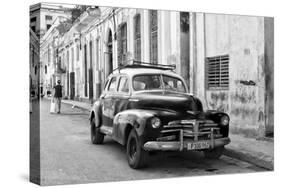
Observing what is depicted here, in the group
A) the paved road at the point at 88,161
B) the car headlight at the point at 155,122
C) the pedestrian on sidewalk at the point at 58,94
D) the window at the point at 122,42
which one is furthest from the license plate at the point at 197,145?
the pedestrian on sidewalk at the point at 58,94

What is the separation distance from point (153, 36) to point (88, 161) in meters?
2.57

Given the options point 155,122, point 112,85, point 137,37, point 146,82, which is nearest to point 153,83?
point 146,82

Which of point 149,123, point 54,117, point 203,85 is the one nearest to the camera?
point 149,123

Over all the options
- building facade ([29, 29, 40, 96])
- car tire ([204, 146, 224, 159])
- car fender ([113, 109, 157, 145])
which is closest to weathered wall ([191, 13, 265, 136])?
car tire ([204, 146, 224, 159])

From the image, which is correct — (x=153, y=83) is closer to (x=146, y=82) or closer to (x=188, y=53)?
(x=146, y=82)

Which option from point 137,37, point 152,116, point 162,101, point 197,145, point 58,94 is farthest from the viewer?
point 137,37

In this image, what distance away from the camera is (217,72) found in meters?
7.99

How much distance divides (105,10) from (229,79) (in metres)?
2.62

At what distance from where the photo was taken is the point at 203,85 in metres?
7.76

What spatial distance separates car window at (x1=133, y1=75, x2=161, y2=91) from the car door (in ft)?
1.37

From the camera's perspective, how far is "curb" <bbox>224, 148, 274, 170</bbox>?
7.24 metres

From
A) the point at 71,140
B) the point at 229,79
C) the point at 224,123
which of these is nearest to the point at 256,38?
the point at 229,79

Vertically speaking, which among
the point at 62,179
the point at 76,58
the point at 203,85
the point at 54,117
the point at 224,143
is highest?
the point at 76,58

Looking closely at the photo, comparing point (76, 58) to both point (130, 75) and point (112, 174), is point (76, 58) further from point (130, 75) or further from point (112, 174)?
point (112, 174)
